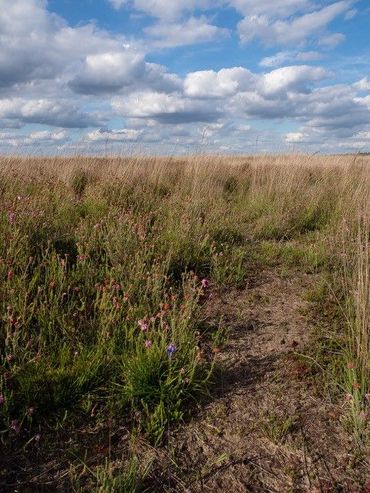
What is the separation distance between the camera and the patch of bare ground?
185 cm

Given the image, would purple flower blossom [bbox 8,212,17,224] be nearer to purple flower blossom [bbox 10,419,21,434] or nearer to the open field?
the open field

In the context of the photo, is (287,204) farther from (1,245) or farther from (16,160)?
(16,160)

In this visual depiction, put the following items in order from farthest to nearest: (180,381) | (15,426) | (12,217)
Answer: (12,217)
(180,381)
(15,426)

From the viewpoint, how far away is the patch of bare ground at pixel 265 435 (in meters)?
1.85

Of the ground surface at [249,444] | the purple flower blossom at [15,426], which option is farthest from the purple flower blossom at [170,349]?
the purple flower blossom at [15,426]

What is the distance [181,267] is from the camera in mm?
4070

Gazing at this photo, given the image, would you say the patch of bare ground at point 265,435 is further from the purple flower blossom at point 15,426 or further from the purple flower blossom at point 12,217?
the purple flower blossom at point 12,217

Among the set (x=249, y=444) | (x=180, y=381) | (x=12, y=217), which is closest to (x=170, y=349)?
(x=180, y=381)

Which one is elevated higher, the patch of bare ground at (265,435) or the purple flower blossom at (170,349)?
the purple flower blossom at (170,349)

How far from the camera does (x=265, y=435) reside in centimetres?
208

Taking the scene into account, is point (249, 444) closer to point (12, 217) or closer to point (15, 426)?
point (15, 426)

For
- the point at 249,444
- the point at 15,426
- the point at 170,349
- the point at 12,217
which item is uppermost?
the point at 12,217

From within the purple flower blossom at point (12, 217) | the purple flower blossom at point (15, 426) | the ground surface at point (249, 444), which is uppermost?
the purple flower blossom at point (12, 217)

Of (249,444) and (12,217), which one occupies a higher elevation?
(12,217)
